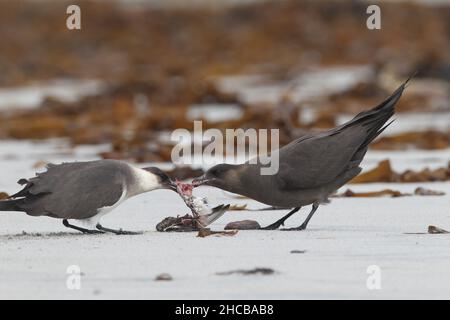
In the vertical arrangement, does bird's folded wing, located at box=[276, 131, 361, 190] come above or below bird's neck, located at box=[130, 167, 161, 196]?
above

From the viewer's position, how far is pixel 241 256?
186 inches

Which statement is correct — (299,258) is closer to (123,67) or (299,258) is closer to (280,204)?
(280,204)

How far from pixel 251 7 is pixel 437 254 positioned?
66.2 feet

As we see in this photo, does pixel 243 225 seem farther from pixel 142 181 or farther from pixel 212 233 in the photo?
pixel 142 181

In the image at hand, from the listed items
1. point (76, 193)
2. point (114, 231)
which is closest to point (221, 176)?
point (114, 231)

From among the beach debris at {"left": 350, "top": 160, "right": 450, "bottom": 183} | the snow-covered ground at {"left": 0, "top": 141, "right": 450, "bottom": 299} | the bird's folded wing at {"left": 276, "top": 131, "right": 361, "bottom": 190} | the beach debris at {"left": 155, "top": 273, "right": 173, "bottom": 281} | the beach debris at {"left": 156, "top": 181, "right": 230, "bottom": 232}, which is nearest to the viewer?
the snow-covered ground at {"left": 0, "top": 141, "right": 450, "bottom": 299}

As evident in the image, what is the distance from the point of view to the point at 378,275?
14.0ft

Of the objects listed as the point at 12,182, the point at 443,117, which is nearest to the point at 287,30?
the point at 443,117

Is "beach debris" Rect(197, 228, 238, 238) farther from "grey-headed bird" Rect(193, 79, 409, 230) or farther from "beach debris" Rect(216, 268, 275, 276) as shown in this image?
"beach debris" Rect(216, 268, 275, 276)

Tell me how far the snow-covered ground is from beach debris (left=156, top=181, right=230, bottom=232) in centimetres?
8

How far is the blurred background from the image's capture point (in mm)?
11523

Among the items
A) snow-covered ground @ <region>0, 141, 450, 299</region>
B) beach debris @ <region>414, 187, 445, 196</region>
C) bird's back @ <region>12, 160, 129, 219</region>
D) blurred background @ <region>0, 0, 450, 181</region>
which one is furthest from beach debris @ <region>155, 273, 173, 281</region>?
blurred background @ <region>0, 0, 450, 181</region>

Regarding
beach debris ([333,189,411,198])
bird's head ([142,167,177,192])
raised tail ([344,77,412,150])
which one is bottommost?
beach debris ([333,189,411,198])

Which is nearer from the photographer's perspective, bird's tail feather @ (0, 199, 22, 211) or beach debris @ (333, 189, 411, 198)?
bird's tail feather @ (0, 199, 22, 211)
